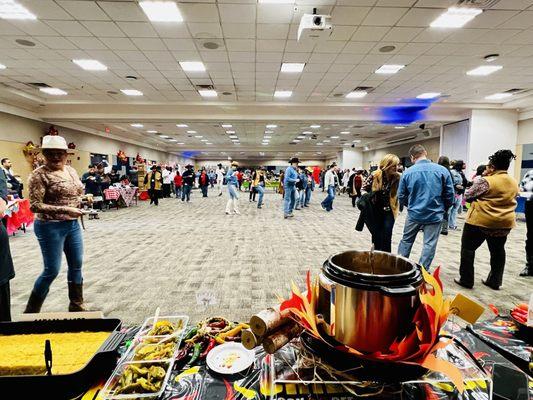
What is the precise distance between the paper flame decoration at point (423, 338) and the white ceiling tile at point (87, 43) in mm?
6216

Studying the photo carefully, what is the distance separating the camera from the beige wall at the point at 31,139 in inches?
369

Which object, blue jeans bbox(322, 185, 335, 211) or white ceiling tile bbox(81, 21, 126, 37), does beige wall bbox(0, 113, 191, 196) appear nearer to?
white ceiling tile bbox(81, 21, 126, 37)

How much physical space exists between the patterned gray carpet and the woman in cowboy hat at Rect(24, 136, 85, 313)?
25.8 inches

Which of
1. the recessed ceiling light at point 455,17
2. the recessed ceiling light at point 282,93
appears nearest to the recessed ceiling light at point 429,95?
the recessed ceiling light at point 282,93

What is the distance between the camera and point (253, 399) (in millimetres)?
788

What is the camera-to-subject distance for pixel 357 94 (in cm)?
886

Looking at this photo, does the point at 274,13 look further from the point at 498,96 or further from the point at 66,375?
the point at 498,96

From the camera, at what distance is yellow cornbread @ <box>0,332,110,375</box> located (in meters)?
0.80

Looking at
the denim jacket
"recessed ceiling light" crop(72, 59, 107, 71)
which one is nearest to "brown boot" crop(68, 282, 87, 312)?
the denim jacket

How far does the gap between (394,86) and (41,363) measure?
29.4 ft

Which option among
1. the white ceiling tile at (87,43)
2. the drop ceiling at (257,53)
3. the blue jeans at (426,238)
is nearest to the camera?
the blue jeans at (426,238)

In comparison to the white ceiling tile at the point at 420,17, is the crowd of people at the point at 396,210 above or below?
below

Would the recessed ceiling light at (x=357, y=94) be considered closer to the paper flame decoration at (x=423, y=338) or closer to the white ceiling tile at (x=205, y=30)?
the white ceiling tile at (x=205, y=30)

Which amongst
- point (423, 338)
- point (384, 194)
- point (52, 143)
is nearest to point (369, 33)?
point (384, 194)
